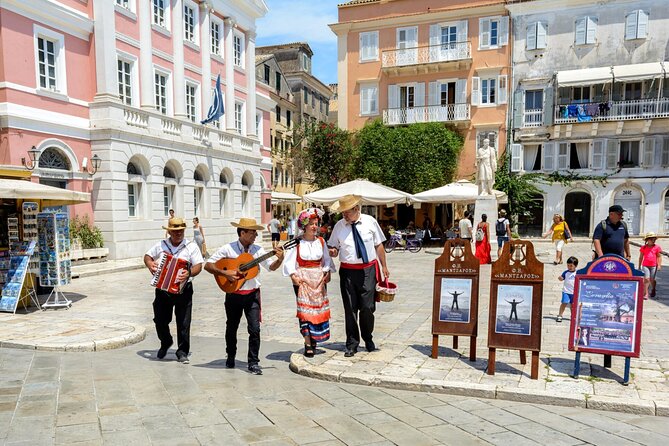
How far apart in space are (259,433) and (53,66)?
1663 cm

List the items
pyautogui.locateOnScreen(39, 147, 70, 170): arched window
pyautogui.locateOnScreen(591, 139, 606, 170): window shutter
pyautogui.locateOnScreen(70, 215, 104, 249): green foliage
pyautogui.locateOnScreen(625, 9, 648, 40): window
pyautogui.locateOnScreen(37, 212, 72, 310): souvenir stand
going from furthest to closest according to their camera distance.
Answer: pyautogui.locateOnScreen(591, 139, 606, 170): window shutter
pyautogui.locateOnScreen(625, 9, 648, 40): window
pyautogui.locateOnScreen(70, 215, 104, 249): green foliage
pyautogui.locateOnScreen(39, 147, 70, 170): arched window
pyautogui.locateOnScreen(37, 212, 72, 310): souvenir stand

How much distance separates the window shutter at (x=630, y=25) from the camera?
85.6 feet

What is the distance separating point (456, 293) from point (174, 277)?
10.7ft

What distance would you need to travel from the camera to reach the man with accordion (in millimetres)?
5746

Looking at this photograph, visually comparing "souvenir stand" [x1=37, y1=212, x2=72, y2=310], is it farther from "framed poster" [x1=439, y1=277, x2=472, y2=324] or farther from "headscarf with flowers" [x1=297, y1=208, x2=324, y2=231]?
"framed poster" [x1=439, y1=277, x2=472, y2=324]

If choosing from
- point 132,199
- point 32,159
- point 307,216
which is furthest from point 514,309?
point 132,199

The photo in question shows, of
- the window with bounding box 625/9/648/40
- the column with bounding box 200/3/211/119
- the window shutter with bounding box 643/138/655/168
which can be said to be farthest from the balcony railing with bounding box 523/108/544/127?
the column with bounding box 200/3/211/119

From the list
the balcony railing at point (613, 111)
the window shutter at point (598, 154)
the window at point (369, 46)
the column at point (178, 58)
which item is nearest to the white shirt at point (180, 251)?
the column at point (178, 58)

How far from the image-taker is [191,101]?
22.6m

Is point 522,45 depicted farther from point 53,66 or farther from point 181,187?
point 53,66

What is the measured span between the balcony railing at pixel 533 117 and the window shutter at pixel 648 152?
17.7 feet

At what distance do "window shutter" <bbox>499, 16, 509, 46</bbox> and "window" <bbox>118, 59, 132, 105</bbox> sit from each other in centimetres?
2048

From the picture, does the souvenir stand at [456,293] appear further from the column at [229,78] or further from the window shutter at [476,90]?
the window shutter at [476,90]

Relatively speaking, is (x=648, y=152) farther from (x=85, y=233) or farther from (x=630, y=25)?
(x=85, y=233)
